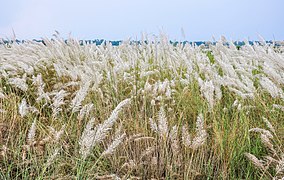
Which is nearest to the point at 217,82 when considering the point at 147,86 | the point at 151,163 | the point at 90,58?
the point at 147,86

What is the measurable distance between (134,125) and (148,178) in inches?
18.6

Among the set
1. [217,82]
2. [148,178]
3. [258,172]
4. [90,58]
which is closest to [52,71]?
[90,58]

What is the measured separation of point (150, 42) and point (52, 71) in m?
1.16

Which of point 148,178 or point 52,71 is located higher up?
point 52,71

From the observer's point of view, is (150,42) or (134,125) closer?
(134,125)

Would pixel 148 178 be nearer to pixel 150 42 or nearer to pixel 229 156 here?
pixel 229 156

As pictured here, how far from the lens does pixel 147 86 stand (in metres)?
Result: 3.12

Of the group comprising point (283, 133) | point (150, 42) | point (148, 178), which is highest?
point (150, 42)

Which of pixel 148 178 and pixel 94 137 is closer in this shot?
pixel 94 137

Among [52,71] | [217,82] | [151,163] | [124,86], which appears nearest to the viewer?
[151,163]

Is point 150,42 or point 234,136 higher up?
point 150,42

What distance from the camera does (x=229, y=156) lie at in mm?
2518

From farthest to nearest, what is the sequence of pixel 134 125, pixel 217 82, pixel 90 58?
pixel 90 58 < pixel 217 82 < pixel 134 125

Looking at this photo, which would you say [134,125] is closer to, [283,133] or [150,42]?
[283,133]
